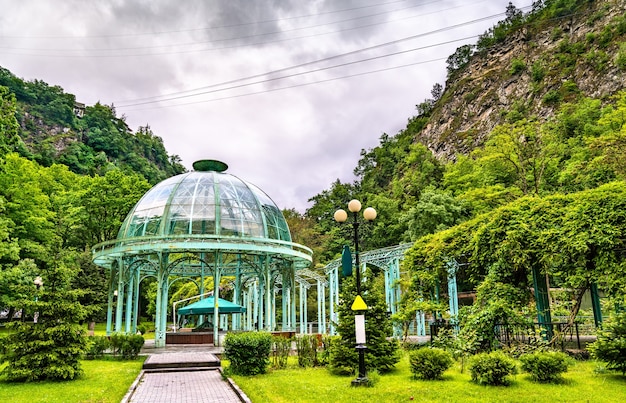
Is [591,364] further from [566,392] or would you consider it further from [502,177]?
[502,177]

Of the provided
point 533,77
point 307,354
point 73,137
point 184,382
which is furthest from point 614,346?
point 73,137

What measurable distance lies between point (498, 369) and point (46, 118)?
90747 millimetres

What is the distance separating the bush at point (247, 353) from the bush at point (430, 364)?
401cm

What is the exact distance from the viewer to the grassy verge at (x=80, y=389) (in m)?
8.44

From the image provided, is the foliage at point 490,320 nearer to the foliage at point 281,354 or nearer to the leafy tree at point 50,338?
the foliage at point 281,354

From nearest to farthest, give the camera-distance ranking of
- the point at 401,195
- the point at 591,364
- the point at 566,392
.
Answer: the point at 566,392, the point at 591,364, the point at 401,195

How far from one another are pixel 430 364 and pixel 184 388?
18.8ft

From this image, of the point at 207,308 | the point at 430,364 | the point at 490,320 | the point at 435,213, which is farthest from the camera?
the point at 435,213

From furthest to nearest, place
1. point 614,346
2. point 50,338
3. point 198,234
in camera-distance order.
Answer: point 198,234
point 50,338
point 614,346

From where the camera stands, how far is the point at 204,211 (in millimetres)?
18453

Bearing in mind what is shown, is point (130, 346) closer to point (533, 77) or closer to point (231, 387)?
point (231, 387)

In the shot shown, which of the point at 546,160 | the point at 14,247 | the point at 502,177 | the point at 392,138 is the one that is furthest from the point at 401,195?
the point at 14,247

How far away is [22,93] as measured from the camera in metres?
81.1

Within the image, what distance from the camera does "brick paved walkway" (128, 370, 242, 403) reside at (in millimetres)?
8758
